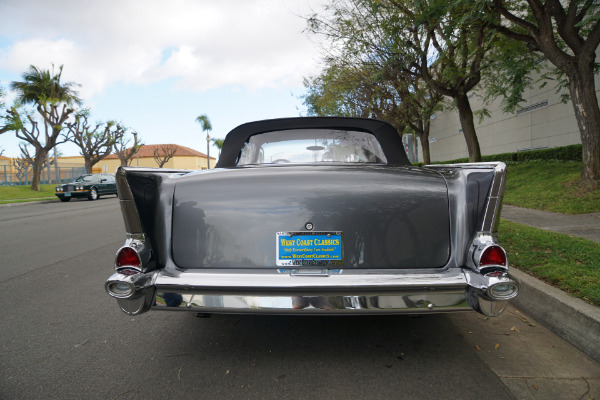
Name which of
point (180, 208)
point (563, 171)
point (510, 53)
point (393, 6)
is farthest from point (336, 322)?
point (510, 53)

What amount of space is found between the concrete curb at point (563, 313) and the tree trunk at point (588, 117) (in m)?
7.09

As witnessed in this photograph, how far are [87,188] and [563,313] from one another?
21.5 meters

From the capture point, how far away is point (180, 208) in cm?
219

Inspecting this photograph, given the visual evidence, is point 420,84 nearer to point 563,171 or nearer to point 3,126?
point 563,171

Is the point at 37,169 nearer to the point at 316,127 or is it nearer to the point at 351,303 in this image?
the point at 316,127

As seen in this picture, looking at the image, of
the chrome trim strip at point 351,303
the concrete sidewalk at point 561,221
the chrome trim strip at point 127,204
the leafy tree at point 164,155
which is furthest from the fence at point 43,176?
the chrome trim strip at point 351,303

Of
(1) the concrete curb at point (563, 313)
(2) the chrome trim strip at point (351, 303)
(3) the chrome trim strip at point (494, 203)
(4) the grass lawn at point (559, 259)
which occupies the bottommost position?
(1) the concrete curb at point (563, 313)

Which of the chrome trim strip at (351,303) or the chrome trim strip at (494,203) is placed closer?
the chrome trim strip at (351,303)

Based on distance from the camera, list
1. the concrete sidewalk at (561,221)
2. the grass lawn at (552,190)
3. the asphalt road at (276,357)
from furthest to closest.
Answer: the grass lawn at (552,190) < the concrete sidewalk at (561,221) < the asphalt road at (276,357)

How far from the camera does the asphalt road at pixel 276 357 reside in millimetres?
2021

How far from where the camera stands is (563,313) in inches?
106

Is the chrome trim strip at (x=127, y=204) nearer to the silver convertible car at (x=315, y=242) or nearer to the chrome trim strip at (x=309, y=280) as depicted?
the silver convertible car at (x=315, y=242)

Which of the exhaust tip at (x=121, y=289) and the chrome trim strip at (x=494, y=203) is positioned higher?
the chrome trim strip at (x=494, y=203)

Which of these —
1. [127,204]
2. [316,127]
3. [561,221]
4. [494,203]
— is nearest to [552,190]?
[561,221]
